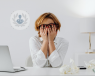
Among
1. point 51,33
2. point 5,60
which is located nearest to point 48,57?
point 51,33

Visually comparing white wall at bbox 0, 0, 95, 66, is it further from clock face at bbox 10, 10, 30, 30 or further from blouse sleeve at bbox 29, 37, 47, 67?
blouse sleeve at bbox 29, 37, 47, 67

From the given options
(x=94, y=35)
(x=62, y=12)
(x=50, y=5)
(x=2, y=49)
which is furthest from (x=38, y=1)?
(x=2, y=49)

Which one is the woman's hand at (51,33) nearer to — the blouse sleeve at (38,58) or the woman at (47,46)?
the woman at (47,46)

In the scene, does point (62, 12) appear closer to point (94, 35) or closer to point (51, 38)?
point (94, 35)

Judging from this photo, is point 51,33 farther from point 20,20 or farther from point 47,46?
point 20,20

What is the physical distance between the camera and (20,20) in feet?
12.0

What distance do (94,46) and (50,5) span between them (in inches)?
59.4

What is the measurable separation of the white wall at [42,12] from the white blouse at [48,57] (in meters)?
1.77

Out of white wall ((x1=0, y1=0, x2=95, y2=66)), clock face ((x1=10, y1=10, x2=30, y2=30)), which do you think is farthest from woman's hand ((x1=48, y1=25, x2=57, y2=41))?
clock face ((x1=10, y1=10, x2=30, y2=30))

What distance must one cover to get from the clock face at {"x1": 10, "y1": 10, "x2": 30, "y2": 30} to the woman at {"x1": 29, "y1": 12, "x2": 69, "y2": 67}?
1.83 meters

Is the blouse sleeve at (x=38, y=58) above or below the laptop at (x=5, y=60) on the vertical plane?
below

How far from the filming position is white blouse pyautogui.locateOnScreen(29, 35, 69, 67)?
5.04 ft

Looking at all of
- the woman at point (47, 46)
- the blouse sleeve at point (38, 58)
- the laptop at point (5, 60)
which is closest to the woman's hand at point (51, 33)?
the woman at point (47, 46)

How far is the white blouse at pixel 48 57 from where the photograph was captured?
5.04ft
